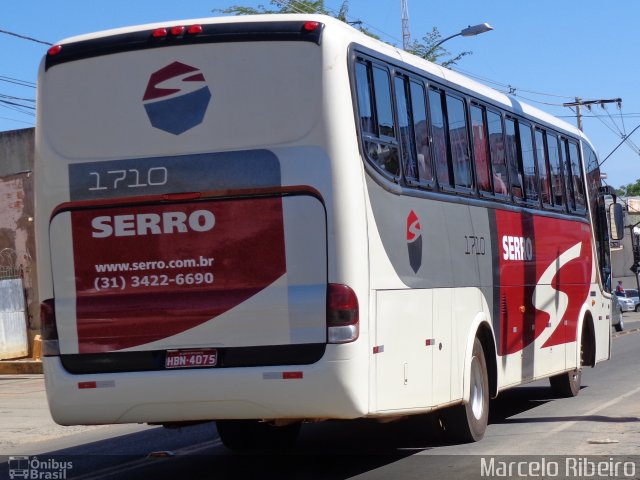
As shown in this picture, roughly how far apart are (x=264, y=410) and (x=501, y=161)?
5.56 m

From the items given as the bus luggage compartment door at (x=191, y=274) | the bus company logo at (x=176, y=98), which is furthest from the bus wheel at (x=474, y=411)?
the bus company logo at (x=176, y=98)

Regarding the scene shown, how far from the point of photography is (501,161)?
1295 cm

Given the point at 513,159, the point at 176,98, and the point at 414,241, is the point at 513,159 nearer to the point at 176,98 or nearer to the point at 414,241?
the point at 414,241

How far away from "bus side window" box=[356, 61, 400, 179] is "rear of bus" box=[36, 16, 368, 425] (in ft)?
1.29

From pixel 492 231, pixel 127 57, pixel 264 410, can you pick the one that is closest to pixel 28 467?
pixel 264 410

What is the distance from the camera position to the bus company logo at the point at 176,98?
8.86 metres

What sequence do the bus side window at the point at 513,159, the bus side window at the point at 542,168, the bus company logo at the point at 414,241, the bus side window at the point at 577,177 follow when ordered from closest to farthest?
the bus company logo at the point at 414,241 < the bus side window at the point at 513,159 < the bus side window at the point at 542,168 < the bus side window at the point at 577,177

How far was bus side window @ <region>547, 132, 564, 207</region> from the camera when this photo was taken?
49.7 ft

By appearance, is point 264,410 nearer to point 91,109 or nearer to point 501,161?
point 91,109

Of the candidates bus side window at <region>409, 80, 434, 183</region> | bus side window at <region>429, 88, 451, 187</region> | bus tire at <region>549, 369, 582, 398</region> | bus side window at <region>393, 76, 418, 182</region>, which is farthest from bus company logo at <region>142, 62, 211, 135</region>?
bus tire at <region>549, 369, 582, 398</region>

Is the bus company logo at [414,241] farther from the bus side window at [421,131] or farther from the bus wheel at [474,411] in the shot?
the bus wheel at [474,411]

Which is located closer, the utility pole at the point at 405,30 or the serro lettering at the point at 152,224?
the serro lettering at the point at 152,224

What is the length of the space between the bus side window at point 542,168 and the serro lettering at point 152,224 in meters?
6.90

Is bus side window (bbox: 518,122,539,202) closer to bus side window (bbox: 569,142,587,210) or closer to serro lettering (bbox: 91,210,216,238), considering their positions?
bus side window (bbox: 569,142,587,210)
